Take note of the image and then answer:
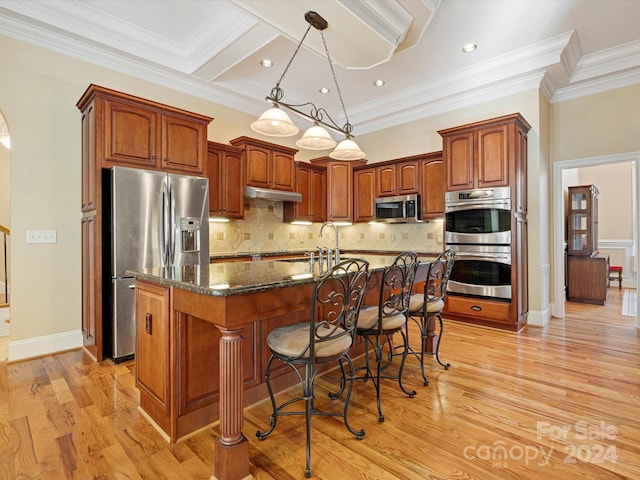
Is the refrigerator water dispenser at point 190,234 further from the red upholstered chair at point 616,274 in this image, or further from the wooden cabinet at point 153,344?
the red upholstered chair at point 616,274

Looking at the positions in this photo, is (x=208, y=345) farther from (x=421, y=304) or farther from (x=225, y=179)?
(x=225, y=179)

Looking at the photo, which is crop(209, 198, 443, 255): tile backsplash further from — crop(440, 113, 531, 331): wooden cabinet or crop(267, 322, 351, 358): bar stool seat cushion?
crop(267, 322, 351, 358): bar stool seat cushion

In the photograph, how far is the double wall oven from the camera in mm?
3875

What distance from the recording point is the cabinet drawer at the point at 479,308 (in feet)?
12.7

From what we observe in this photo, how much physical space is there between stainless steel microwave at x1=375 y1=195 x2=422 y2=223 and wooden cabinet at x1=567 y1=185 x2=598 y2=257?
3.10 metres

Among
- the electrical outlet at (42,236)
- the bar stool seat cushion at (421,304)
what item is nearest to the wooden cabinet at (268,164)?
the electrical outlet at (42,236)

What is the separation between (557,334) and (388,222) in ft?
8.79

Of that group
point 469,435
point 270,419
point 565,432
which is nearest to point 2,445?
point 270,419

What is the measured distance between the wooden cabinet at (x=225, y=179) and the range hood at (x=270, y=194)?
116 mm

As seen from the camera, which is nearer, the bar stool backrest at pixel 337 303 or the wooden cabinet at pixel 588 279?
the bar stool backrest at pixel 337 303

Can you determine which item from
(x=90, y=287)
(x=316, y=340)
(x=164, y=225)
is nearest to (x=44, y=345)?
(x=90, y=287)

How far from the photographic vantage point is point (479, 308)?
4059 millimetres

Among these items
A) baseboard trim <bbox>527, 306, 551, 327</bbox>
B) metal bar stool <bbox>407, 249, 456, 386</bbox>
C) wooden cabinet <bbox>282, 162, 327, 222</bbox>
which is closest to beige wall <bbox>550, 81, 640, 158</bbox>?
baseboard trim <bbox>527, 306, 551, 327</bbox>

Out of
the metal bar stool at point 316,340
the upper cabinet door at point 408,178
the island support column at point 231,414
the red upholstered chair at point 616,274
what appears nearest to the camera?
the island support column at point 231,414
